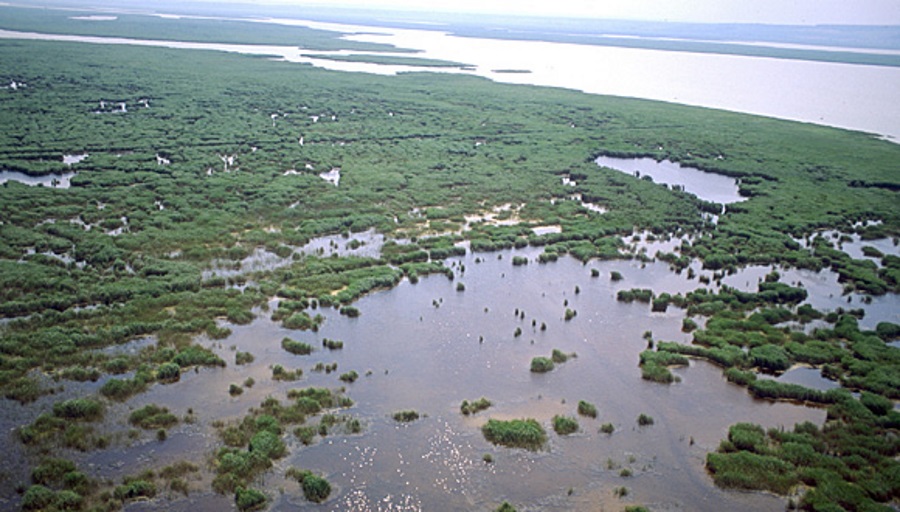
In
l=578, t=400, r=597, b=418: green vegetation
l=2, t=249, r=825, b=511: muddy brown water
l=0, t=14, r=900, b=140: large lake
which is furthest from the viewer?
l=0, t=14, r=900, b=140: large lake

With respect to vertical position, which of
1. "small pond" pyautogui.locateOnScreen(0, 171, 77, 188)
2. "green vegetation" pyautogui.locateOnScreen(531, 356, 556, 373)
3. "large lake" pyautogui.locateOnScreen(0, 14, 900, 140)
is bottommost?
"green vegetation" pyautogui.locateOnScreen(531, 356, 556, 373)

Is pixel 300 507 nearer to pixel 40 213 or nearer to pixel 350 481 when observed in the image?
pixel 350 481

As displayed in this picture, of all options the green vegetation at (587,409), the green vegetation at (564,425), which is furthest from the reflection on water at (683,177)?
the green vegetation at (564,425)

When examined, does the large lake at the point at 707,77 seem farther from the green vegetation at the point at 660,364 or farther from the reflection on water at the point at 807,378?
the green vegetation at the point at 660,364

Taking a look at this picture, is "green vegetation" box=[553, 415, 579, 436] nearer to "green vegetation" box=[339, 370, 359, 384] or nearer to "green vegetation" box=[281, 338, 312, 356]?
"green vegetation" box=[339, 370, 359, 384]

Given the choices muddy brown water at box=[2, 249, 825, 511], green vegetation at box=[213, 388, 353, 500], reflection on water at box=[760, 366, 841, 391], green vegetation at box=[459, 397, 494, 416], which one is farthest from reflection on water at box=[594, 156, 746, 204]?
green vegetation at box=[213, 388, 353, 500]

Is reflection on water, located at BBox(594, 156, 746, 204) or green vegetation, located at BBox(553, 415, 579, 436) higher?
reflection on water, located at BBox(594, 156, 746, 204)

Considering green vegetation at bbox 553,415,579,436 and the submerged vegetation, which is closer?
the submerged vegetation
